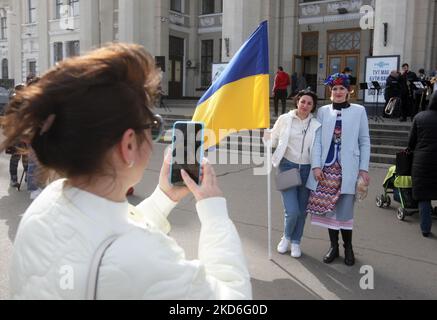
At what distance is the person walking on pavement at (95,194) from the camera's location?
3.56 feet

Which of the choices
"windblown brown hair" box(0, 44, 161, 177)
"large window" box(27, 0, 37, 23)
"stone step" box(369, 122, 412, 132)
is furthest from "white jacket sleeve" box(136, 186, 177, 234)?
"large window" box(27, 0, 37, 23)

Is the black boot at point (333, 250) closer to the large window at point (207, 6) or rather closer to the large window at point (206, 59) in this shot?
the large window at point (206, 59)

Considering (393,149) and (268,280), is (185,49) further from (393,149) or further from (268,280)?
(268,280)

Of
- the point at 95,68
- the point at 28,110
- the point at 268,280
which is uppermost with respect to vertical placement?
the point at 95,68

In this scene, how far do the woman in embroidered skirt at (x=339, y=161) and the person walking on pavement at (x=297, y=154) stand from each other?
187 mm

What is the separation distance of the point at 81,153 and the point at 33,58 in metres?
35.3

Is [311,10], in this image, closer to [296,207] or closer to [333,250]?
[296,207]

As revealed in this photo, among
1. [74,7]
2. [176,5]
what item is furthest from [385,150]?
[74,7]

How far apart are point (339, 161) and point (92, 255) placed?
149 inches

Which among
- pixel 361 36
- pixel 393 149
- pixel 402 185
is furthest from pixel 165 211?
pixel 361 36

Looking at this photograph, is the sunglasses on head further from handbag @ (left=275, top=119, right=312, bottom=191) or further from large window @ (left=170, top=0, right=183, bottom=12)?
large window @ (left=170, top=0, right=183, bottom=12)

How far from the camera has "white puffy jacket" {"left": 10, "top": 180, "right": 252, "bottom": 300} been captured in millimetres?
1077

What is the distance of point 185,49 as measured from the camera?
95.5 feet

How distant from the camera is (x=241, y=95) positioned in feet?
14.4
